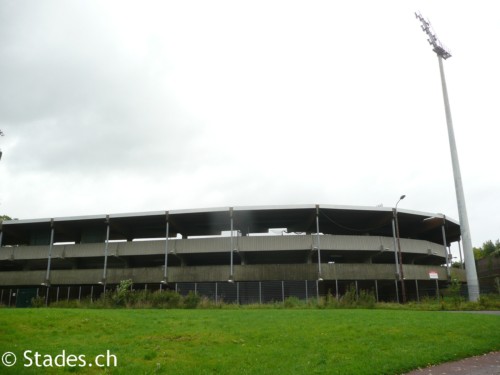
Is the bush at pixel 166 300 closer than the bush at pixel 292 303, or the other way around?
the bush at pixel 292 303

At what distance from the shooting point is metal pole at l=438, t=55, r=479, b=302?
37.1m

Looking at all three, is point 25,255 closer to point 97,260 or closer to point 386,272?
point 97,260

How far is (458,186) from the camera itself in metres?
40.8

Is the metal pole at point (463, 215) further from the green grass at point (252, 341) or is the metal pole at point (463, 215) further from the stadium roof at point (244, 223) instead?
the green grass at point (252, 341)

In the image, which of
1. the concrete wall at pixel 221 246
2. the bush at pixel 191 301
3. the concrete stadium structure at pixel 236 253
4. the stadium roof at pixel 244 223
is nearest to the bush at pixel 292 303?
the bush at pixel 191 301

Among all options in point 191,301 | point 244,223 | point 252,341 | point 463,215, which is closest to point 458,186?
point 463,215

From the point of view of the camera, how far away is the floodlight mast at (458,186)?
123 ft

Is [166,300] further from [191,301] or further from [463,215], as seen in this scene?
[463,215]

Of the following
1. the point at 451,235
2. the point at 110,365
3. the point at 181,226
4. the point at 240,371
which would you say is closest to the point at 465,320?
the point at 240,371

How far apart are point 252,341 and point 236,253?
3011 cm

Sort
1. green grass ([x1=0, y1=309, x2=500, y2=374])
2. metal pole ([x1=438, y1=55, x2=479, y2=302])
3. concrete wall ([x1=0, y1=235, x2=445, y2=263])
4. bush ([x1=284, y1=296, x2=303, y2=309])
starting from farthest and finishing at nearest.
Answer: concrete wall ([x1=0, y1=235, x2=445, y2=263]), metal pole ([x1=438, y1=55, x2=479, y2=302]), bush ([x1=284, y1=296, x2=303, y2=309]), green grass ([x1=0, y1=309, x2=500, y2=374])

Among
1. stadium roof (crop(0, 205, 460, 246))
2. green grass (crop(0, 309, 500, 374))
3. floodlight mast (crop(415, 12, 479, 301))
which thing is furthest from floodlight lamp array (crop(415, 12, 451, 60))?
green grass (crop(0, 309, 500, 374))

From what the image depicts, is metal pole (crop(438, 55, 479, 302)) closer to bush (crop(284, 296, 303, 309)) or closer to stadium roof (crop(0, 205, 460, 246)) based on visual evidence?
stadium roof (crop(0, 205, 460, 246))

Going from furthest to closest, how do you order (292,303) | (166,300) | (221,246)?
(221,246)
(166,300)
(292,303)
